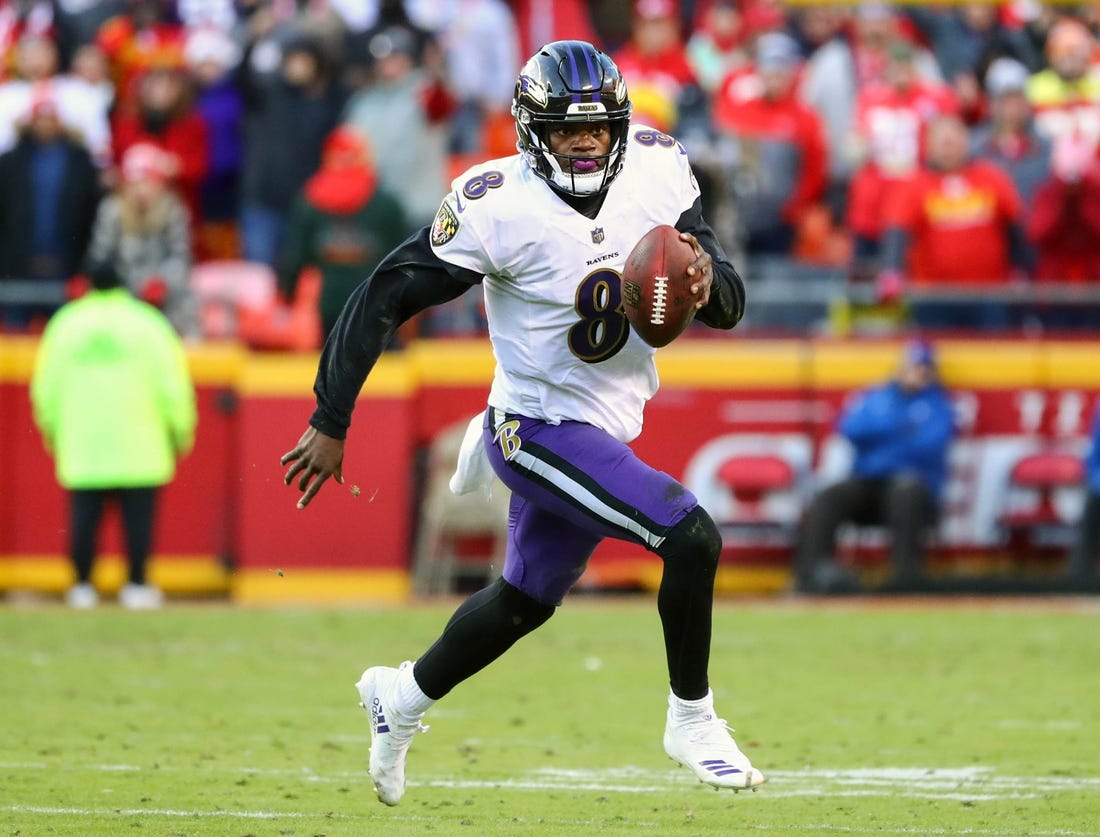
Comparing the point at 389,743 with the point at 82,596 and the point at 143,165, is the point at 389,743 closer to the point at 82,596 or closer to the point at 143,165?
the point at 82,596

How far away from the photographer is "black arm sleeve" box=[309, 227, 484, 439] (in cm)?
539

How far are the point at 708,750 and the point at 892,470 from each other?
656 centimetres

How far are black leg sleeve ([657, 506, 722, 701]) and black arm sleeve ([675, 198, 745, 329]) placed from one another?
0.54 metres

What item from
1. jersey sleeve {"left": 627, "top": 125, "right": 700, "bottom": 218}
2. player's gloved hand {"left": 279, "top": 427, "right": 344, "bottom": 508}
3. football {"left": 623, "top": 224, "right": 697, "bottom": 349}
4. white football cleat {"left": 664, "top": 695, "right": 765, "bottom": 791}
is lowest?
white football cleat {"left": 664, "top": 695, "right": 765, "bottom": 791}

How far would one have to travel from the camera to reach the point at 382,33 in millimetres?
13820

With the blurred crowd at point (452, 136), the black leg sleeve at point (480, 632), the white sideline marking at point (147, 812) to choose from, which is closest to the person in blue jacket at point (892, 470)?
the blurred crowd at point (452, 136)

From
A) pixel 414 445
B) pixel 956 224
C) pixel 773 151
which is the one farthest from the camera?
pixel 773 151

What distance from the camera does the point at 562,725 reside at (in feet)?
24.3

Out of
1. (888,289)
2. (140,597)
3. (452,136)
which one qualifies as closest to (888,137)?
(888,289)

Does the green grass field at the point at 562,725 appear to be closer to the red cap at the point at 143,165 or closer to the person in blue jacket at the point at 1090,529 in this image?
the person in blue jacket at the point at 1090,529

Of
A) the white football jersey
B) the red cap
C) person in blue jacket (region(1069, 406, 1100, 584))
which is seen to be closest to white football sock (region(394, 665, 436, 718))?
the white football jersey

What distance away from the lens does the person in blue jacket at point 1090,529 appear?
11.4m

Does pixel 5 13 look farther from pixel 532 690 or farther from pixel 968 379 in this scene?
pixel 532 690

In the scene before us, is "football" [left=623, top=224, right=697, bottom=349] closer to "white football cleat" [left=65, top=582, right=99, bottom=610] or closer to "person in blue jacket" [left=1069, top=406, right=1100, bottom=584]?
"person in blue jacket" [left=1069, top=406, right=1100, bottom=584]
